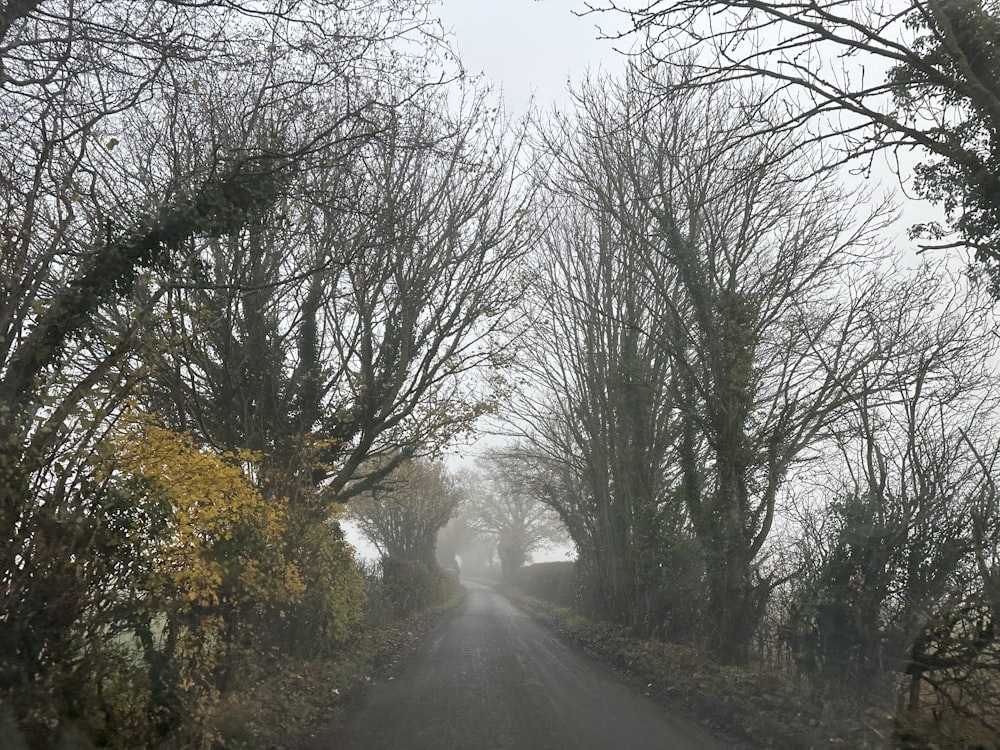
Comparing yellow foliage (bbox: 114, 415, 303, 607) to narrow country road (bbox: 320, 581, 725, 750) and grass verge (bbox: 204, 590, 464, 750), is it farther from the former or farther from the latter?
narrow country road (bbox: 320, 581, 725, 750)

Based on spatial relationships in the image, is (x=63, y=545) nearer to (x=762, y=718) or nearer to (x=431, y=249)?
(x=762, y=718)

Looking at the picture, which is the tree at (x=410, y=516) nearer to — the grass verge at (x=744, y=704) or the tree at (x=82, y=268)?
the grass verge at (x=744, y=704)

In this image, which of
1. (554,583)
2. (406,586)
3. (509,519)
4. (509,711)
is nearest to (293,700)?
(509,711)

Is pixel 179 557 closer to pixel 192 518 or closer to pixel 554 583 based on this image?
pixel 192 518

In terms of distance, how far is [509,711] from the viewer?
849 cm

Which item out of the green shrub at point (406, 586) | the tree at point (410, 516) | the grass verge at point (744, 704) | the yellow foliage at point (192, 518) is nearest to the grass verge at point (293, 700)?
the yellow foliage at point (192, 518)

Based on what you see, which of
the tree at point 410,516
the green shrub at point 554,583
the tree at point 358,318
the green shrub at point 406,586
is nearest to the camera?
the tree at point 358,318

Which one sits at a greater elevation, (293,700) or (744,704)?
(744,704)

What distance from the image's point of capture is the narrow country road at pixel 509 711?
7.06 m

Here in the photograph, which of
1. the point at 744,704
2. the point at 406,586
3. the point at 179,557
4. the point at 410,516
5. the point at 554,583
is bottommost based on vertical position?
the point at 554,583

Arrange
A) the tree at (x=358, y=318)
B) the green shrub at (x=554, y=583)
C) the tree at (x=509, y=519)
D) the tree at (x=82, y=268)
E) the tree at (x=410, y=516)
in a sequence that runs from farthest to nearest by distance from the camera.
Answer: the tree at (x=509, y=519) < the tree at (x=410, y=516) < the green shrub at (x=554, y=583) < the tree at (x=358, y=318) < the tree at (x=82, y=268)

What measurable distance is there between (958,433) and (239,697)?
8.80 meters

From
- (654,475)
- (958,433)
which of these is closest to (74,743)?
(958,433)

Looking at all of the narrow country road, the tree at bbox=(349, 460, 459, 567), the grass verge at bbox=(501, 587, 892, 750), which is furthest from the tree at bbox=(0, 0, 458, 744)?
the tree at bbox=(349, 460, 459, 567)
